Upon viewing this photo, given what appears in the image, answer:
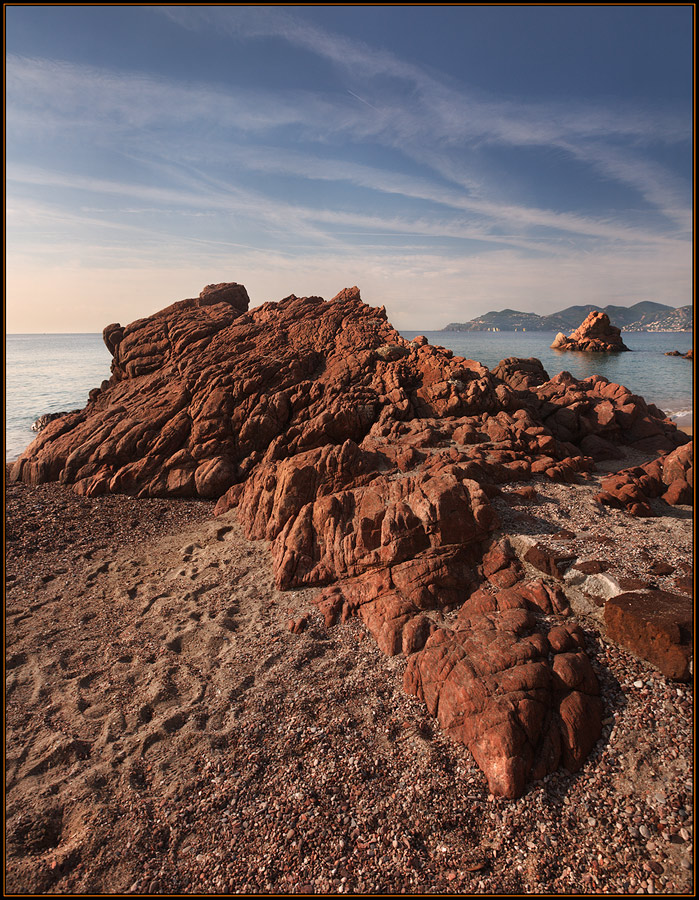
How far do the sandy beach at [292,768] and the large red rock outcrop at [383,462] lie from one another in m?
0.83

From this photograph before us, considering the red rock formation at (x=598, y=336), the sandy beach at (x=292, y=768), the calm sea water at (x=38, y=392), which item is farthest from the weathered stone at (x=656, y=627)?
the red rock formation at (x=598, y=336)

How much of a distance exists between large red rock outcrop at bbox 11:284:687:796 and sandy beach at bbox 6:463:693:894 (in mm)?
834

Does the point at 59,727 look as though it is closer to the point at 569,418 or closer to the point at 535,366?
the point at 569,418

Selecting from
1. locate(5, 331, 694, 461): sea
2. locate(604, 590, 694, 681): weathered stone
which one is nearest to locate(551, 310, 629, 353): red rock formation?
locate(5, 331, 694, 461): sea

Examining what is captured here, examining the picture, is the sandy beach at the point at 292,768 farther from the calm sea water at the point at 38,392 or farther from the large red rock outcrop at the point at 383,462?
the calm sea water at the point at 38,392

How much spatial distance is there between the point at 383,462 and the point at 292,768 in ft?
39.9

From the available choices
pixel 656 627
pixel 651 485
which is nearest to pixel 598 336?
pixel 651 485

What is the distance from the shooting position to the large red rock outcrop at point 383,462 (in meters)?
10.3

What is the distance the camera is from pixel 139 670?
1251 centimetres

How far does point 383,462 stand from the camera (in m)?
18.9

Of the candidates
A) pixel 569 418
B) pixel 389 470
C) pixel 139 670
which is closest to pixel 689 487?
pixel 569 418

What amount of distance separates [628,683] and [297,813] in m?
8.87

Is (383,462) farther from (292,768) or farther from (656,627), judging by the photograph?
(292,768)

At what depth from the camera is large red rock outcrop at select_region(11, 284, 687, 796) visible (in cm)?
1030
